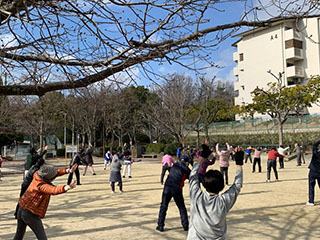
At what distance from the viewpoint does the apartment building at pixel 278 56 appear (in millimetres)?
35631

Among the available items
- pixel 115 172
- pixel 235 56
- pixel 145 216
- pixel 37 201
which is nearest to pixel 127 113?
pixel 235 56

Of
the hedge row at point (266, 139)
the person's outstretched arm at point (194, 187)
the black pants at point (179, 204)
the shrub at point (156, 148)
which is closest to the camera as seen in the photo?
the person's outstretched arm at point (194, 187)

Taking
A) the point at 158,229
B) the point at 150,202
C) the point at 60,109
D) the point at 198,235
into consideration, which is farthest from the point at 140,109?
the point at 198,235

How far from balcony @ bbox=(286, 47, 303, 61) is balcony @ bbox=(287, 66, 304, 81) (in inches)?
45.4

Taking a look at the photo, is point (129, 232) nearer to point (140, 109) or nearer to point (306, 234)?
point (306, 234)

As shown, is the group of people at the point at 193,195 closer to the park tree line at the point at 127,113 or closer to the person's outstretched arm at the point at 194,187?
the person's outstretched arm at the point at 194,187

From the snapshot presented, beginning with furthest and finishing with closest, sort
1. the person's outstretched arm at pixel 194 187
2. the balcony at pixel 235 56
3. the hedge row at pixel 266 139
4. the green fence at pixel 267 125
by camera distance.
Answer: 1. the balcony at pixel 235 56
2. the green fence at pixel 267 125
3. the hedge row at pixel 266 139
4. the person's outstretched arm at pixel 194 187

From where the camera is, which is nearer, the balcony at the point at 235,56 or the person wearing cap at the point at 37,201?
the person wearing cap at the point at 37,201

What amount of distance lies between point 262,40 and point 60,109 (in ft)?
86.7

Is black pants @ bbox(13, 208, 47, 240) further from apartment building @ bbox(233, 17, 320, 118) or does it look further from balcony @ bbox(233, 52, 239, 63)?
balcony @ bbox(233, 52, 239, 63)

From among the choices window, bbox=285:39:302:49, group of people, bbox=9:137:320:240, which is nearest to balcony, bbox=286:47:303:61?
window, bbox=285:39:302:49

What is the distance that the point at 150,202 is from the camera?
8820mm

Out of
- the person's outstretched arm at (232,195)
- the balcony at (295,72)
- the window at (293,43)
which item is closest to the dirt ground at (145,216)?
the person's outstretched arm at (232,195)

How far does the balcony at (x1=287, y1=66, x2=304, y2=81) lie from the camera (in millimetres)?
36031
